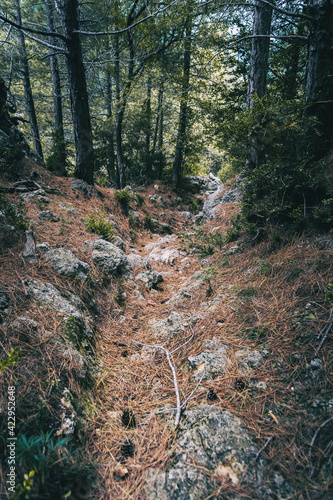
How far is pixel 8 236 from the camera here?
8.71 ft

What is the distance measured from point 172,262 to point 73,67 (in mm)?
5082

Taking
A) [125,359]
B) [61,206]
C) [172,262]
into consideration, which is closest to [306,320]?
[125,359]

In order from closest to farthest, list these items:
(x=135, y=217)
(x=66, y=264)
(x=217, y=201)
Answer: (x=66, y=264)
(x=135, y=217)
(x=217, y=201)

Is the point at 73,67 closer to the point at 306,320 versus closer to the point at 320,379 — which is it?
the point at 306,320

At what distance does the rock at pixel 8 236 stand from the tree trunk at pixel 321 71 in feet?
13.5

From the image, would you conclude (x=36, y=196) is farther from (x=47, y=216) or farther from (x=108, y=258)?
(x=108, y=258)

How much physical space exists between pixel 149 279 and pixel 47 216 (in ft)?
6.76

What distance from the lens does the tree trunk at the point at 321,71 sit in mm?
2863

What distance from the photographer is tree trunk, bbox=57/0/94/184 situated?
16.0 feet

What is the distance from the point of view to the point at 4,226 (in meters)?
2.70

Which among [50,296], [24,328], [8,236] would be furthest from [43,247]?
[24,328]

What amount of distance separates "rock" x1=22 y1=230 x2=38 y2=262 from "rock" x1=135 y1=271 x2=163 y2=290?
162 centimetres

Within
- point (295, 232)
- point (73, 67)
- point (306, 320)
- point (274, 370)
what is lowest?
point (274, 370)

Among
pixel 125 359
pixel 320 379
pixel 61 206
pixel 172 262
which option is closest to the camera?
pixel 320 379
